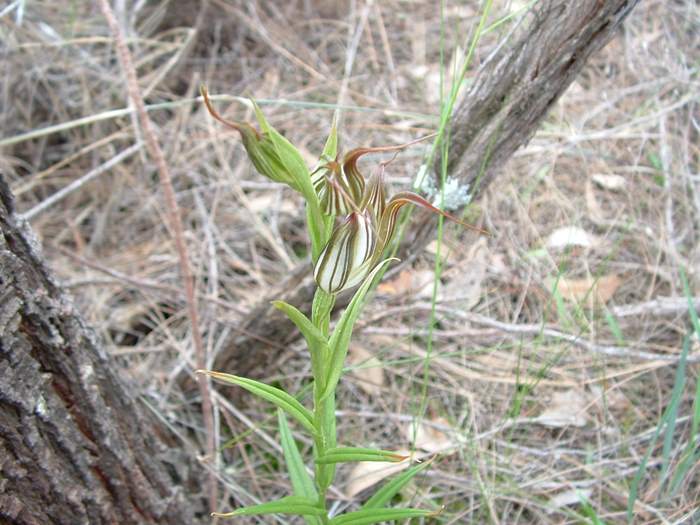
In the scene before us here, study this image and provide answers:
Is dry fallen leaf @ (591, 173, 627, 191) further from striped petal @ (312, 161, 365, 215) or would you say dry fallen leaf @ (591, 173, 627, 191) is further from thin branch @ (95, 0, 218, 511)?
striped petal @ (312, 161, 365, 215)

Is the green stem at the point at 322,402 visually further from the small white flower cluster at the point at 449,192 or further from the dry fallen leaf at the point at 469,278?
the dry fallen leaf at the point at 469,278

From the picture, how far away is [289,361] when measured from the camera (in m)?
1.75

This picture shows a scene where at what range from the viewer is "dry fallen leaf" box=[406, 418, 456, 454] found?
151 cm

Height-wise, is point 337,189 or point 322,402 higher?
point 337,189

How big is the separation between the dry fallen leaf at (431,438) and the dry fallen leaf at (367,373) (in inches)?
5.9

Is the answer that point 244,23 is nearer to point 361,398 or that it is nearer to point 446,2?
point 446,2

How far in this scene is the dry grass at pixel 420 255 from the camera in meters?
1.50

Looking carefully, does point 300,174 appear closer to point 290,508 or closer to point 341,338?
point 341,338

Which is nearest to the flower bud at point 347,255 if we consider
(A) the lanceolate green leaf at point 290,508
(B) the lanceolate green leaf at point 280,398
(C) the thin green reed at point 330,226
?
(C) the thin green reed at point 330,226

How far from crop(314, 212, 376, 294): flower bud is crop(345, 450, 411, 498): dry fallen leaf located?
2.65 feet

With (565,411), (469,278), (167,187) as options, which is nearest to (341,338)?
(167,187)

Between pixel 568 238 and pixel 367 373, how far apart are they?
738 mm

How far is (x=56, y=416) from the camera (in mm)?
997

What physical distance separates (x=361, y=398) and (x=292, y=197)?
816mm
